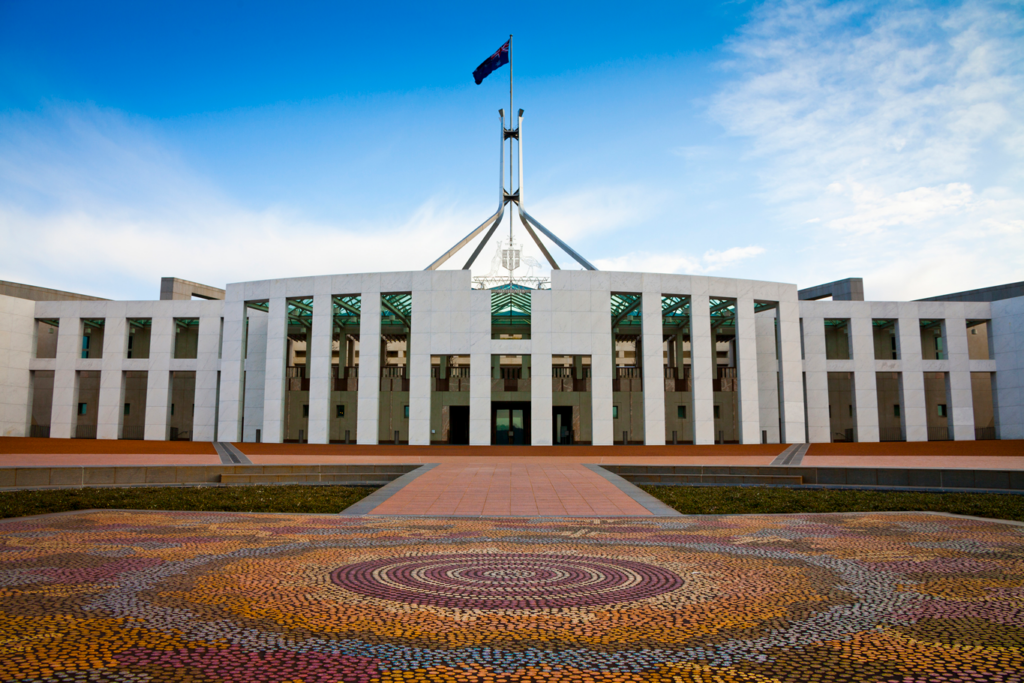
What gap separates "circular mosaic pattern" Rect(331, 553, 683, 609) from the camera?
5.62 metres

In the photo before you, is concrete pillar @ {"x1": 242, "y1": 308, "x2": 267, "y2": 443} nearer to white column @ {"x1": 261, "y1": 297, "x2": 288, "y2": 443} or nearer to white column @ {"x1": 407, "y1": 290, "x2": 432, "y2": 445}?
white column @ {"x1": 261, "y1": 297, "x2": 288, "y2": 443}

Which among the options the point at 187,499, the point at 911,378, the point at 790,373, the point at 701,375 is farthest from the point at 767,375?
the point at 187,499

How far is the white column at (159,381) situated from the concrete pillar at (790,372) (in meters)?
39.7

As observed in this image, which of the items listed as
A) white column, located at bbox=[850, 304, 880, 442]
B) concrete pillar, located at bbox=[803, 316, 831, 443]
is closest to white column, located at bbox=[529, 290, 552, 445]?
concrete pillar, located at bbox=[803, 316, 831, 443]

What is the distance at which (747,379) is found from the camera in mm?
38312

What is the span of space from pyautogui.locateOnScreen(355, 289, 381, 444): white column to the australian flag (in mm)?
19345

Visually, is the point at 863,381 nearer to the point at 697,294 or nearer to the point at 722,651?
the point at 697,294

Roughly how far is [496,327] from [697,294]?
56.7ft

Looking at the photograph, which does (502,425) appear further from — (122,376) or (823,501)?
(823,501)

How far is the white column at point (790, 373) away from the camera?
3959 cm

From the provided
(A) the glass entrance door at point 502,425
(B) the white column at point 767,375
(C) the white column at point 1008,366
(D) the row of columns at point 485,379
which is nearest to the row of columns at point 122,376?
(D) the row of columns at point 485,379

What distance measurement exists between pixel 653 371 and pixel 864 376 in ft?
51.1

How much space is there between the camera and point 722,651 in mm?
4301

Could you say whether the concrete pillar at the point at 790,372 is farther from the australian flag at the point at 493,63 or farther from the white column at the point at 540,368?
the australian flag at the point at 493,63
